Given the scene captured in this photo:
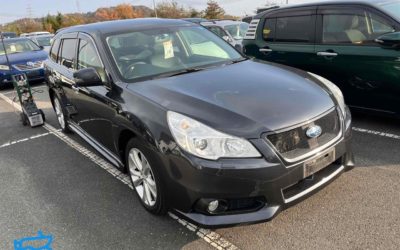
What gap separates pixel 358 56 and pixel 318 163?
8.42 feet

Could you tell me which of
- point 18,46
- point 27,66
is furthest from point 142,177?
point 18,46

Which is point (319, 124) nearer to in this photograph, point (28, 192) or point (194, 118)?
point (194, 118)

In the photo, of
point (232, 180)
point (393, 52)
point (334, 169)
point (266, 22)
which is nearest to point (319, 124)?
point (334, 169)

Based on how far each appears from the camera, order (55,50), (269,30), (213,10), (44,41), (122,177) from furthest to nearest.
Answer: (213,10)
(44,41)
(269,30)
(55,50)
(122,177)

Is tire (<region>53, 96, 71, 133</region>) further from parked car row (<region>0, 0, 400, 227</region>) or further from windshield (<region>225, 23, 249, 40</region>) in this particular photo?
windshield (<region>225, 23, 249, 40</region>)

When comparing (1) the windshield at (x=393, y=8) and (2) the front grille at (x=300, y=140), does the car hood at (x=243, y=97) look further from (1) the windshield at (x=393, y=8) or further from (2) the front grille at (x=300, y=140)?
(1) the windshield at (x=393, y=8)

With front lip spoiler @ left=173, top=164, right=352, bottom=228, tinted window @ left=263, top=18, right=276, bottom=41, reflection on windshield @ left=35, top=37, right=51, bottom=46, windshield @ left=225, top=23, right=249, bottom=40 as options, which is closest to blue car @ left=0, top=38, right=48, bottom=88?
windshield @ left=225, top=23, right=249, bottom=40

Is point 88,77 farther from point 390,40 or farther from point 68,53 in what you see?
point 390,40

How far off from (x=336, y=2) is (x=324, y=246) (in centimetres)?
364

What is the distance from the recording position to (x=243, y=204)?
2678 mm

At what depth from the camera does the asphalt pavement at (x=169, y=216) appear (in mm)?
2848

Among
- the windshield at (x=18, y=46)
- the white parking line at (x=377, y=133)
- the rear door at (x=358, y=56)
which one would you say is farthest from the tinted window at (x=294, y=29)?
the windshield at (x=18, y=46)

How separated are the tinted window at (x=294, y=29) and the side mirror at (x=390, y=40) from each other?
3.72ft

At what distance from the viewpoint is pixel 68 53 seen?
4855 millimetres
